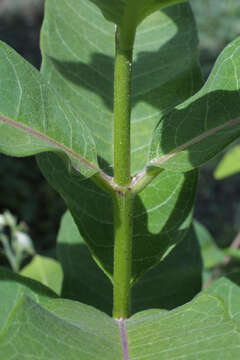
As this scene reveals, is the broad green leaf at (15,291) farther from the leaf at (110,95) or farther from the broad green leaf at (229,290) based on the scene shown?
the broad green leaf at (229,290)

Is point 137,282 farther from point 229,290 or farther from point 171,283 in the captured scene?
point 229,290

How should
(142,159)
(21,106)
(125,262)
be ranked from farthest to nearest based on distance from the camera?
(142,159), (125,262), (21,106)

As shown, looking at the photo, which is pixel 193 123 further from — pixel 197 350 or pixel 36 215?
pixel 36 215

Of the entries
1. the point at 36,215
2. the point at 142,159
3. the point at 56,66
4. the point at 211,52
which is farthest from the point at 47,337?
the point at 211,52

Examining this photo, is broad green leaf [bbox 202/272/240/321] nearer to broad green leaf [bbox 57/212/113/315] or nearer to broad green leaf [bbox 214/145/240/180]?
broad green leaf [bbox 57/212/113/315]

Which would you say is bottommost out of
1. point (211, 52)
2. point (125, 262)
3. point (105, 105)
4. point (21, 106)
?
point (211, 52)

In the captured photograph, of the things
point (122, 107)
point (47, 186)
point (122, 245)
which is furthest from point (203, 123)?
point (47, 186)

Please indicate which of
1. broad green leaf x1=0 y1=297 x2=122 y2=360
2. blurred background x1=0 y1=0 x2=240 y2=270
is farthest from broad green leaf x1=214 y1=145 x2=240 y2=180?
blurred background x1=0 y1=0 x2=240 y2=270
